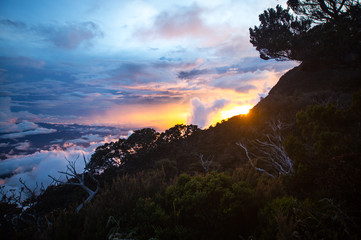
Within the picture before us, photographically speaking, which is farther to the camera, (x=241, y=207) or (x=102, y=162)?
(x=102, y=162)

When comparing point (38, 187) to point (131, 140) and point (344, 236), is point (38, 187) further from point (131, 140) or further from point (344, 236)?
point (344, 236)

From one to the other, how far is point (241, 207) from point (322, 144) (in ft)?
9.27

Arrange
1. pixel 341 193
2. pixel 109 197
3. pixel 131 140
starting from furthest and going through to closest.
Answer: pixel 131 140 → pixel 109 197 → pixel 341 193

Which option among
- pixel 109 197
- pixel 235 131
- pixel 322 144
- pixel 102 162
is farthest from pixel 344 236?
pixel 102 162

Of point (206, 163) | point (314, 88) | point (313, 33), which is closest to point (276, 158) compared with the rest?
point (206, 163)

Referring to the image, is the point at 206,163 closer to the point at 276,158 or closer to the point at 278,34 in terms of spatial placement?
the point at 276,158

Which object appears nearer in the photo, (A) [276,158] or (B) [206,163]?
(A) [276,158]

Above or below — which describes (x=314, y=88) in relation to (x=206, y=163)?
above

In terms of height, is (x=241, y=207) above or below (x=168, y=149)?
above

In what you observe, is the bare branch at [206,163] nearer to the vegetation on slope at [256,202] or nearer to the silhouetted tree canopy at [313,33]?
the vegetation on slope at [256,202]

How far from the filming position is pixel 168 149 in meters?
18.2

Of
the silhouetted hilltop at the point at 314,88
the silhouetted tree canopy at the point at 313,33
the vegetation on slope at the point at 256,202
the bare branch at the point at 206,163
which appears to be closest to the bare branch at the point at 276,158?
the vegetation on slope at the point at 256,202

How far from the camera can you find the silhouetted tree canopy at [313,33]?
32.9 ft

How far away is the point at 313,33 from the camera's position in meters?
11.5
